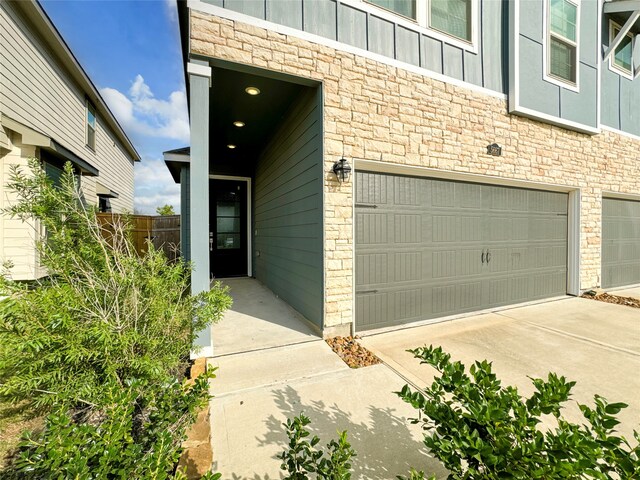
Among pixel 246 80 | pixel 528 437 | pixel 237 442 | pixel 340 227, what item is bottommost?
pixel 237 442

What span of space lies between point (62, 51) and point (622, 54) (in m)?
12.6

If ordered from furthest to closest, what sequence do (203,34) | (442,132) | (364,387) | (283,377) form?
(442,132), (203,34), (283,377), (364,387)

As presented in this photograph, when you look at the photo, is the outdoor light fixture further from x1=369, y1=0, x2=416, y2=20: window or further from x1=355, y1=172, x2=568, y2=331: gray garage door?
x1=369, y1=0, x2=416, y2=20: window

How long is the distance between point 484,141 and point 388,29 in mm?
2192

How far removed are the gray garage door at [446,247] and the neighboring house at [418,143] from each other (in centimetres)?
3

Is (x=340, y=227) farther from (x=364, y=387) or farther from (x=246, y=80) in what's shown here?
(x=246, y=80)

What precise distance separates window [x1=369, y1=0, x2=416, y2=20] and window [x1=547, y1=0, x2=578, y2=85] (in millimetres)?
2918

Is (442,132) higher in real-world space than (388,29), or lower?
lower

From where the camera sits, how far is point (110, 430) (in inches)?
40.2

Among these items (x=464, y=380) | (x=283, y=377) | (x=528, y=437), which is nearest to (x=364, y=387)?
(x=283, y=377)

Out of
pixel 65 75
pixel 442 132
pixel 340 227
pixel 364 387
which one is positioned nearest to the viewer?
pixel 364 387

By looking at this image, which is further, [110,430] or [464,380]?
[464,380]

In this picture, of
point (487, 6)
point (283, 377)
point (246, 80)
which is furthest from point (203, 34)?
point (487, 6)

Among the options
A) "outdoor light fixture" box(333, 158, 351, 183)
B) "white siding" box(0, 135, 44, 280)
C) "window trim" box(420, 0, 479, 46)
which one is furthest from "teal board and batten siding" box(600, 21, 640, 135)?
"white siding" box(0, 135, 44, 280)
